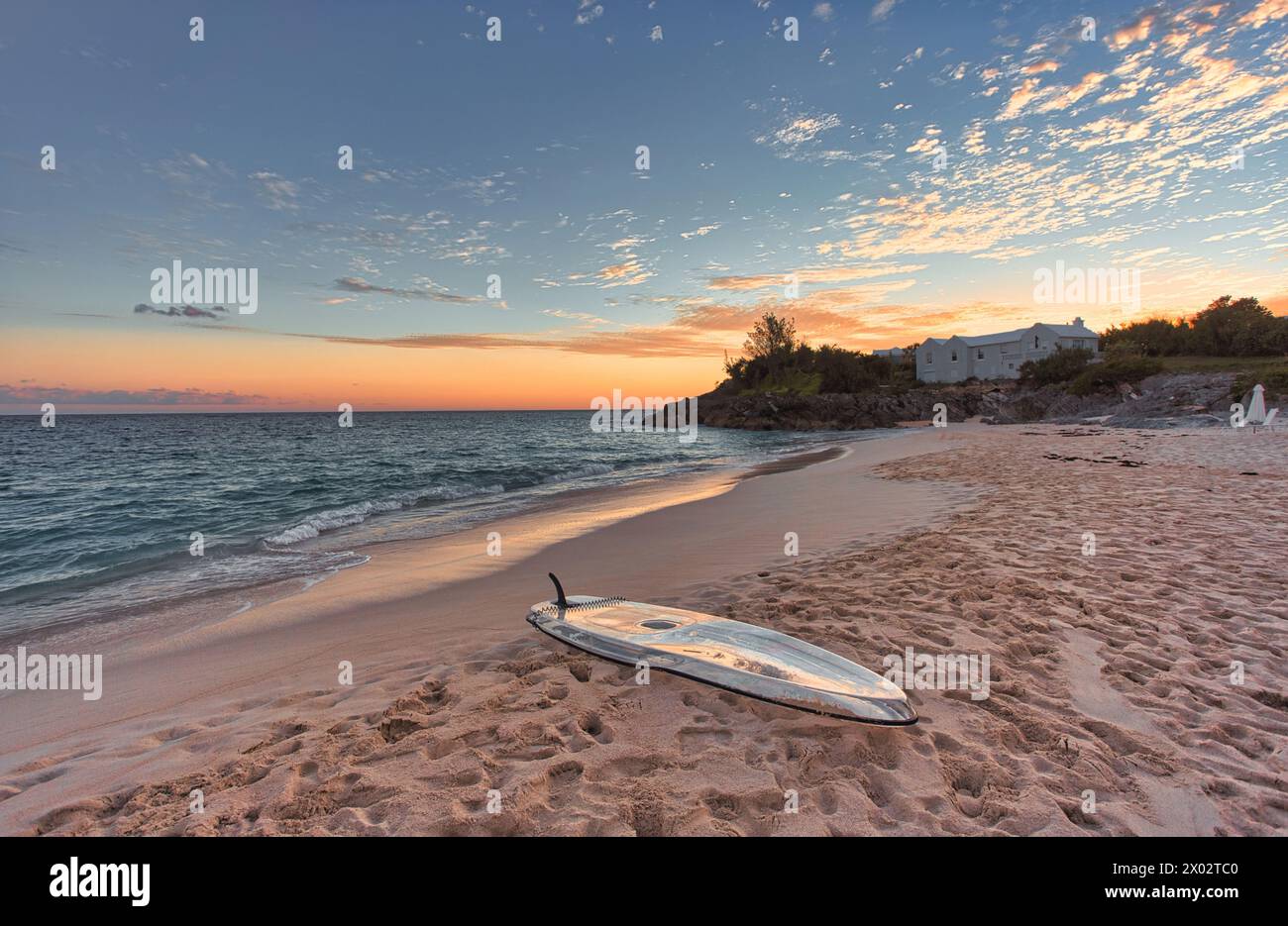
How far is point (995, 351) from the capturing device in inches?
2488

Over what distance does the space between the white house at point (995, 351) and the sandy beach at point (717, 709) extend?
203ft

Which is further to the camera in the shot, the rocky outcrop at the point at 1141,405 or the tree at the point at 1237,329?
the tree at the point at 1237,329

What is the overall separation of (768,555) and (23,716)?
781 cm

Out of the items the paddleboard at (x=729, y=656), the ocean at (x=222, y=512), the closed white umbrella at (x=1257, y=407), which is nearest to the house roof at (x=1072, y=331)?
the closed white umbrella at (x=1257, y=407)

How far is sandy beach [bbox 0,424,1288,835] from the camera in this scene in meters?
2.76

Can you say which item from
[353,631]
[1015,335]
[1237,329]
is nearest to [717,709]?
[353,631]

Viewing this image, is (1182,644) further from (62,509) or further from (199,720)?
(62,509)

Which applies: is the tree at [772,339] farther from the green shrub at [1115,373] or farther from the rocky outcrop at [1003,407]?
the green shrub at [1115,373]

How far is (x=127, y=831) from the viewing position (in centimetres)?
280

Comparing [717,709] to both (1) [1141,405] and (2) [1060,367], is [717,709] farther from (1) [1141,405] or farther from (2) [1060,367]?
(2) [1060,367]

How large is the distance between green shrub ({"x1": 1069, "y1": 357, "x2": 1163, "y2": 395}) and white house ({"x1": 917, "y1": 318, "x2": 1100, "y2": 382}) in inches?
837

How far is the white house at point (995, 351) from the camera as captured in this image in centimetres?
5856

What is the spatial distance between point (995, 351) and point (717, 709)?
7311cm
